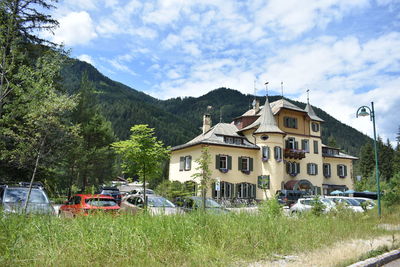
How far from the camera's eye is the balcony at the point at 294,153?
37094 mm

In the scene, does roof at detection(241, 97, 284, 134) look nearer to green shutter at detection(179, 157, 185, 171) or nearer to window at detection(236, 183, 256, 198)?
window at detection(236, 183, 256, 198)

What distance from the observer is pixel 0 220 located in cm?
575

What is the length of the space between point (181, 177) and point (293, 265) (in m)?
31.3

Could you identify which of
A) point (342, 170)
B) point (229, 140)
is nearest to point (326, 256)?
point (229, 140)

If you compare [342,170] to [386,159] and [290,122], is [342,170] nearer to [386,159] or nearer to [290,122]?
[290,122]

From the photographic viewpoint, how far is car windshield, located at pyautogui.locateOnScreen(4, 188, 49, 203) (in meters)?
10.9

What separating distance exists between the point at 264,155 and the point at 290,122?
22.9 feet

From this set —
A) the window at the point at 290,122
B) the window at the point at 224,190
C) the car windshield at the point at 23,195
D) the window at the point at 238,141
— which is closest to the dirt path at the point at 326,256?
the car windshield at the point at 23,195

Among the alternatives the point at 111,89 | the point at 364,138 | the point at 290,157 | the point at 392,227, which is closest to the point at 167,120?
the point at 111,89

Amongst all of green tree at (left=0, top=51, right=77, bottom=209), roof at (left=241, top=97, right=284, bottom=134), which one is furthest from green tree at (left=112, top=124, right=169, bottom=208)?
roof at (left=241, top=97, right=284, bottom=134)

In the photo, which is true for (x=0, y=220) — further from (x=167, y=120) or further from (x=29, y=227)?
(x=167, y=120)

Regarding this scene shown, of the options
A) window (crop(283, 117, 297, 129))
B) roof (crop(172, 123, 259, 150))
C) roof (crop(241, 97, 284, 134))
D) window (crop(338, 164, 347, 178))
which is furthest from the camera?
window (crop(338, 164, 347, 178))

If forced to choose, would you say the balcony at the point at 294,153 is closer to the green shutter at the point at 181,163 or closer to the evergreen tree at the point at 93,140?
the green shutter at the point at 181,163

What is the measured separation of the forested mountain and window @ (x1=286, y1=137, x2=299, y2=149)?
58989 millimetres
